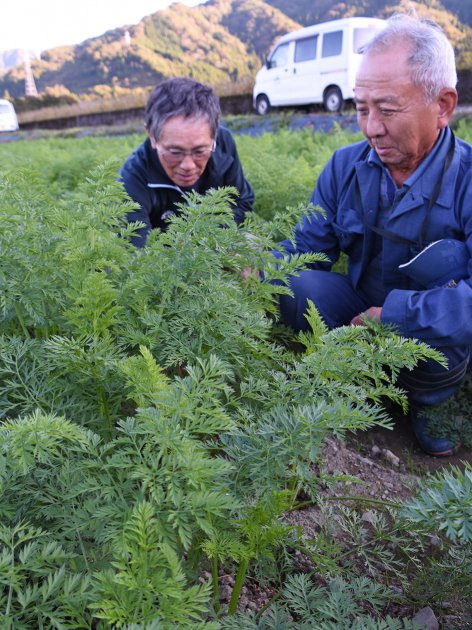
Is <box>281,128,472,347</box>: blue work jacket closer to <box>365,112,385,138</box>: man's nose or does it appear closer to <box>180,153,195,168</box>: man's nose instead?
<box>365,112,385,138</box>: man's nose

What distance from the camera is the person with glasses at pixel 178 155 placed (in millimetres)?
3143

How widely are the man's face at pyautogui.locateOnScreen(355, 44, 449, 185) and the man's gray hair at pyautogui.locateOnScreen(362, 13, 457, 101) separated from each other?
0.03m

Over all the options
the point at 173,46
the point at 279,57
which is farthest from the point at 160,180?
the point at 173,46

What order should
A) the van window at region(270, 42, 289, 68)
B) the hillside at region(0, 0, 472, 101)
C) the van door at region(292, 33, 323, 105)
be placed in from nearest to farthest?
the van door at region(292, 33, 323, 105)
the van window at region(270, 42, 289, 68)
the hillside at region(0, 0, 472, 101)

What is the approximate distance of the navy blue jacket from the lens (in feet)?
11.5

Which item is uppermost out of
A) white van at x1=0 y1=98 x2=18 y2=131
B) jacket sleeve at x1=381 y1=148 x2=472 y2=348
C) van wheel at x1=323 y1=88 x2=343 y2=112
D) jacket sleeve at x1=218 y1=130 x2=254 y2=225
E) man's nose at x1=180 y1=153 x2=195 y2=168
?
man's nose at x1=180 y1=153 x2=195 y2=168

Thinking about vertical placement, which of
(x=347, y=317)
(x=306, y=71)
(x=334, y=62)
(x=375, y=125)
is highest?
(x=375, y=125)

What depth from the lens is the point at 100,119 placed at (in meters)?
26.2

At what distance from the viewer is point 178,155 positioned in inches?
127

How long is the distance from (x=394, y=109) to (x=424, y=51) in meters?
Result: 0.30

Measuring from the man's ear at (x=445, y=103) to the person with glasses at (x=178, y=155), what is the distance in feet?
3.88

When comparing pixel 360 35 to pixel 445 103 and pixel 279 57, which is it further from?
pixel 445 103

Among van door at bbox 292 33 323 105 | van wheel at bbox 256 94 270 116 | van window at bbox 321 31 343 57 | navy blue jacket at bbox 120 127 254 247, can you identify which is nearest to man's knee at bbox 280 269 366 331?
navy blue jacket at bbox 120 127 254 247

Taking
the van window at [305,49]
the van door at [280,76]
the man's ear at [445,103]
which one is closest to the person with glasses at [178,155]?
the man's ear at [445,103]
